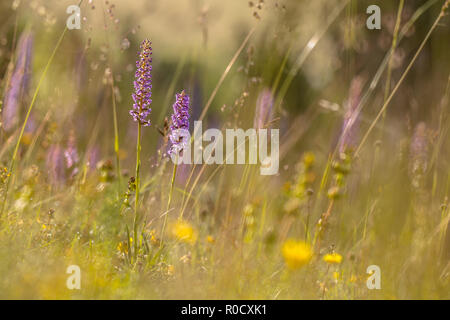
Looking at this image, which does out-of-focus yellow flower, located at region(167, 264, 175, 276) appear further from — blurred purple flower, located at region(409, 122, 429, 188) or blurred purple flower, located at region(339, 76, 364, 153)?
blurred purple flower, located at region(409, 122, 429, 188)

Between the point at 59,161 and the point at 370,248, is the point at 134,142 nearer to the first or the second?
the point at 59,161

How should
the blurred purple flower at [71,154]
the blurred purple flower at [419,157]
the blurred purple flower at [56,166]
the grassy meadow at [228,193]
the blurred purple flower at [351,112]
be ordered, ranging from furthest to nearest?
the blurred purple flower at [71,154]
the blurred purple flower at [56,166]
the blurred purple flower at [419,157]
the blurred purple flower at [351,112]
the grassy meadow at [228,193]

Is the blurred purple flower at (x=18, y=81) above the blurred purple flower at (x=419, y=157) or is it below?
above

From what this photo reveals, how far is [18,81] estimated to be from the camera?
2326mm

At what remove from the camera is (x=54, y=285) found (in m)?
1.39

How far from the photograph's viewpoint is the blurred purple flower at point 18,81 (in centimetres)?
233

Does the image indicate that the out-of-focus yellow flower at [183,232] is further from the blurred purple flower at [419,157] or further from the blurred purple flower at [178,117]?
the blurred purple flower at [419,157]

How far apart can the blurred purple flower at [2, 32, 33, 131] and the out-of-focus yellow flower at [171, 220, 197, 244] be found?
3.01ft

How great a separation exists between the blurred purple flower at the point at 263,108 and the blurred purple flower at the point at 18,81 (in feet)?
3.19

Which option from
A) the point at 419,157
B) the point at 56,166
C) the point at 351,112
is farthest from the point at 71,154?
the point at 419,157

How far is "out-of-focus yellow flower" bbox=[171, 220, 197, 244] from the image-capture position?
1848mm

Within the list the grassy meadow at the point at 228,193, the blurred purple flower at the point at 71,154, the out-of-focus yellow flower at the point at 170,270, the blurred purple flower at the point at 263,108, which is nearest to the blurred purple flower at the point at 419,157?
the grassy meadow at the point at 228,193

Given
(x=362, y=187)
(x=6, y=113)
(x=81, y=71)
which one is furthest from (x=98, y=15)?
(x=362, y=187)

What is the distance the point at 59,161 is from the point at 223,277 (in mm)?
1155
